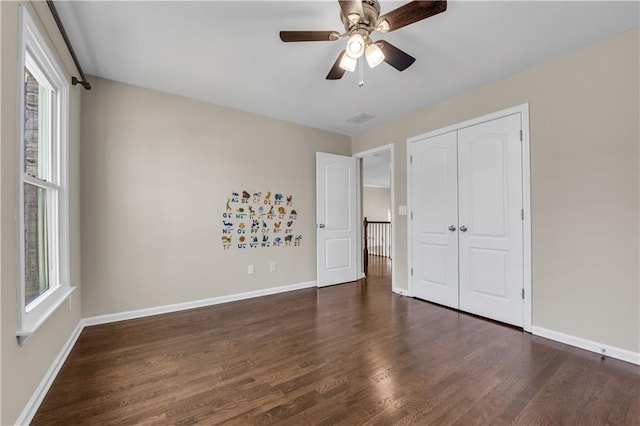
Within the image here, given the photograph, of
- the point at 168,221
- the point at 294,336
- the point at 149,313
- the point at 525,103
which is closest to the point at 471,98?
the point at 525,103

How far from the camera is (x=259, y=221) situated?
3863mm

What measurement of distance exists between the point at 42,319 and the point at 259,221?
2.41 metres

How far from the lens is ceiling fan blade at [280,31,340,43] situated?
5.88 ft

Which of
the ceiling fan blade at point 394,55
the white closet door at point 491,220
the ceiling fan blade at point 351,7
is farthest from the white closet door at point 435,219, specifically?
the ceiling fan blade at point 351,7

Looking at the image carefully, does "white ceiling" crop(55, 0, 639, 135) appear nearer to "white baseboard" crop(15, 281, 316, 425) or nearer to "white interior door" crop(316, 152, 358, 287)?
"white interior door" crop(316, 152, 358, 287)

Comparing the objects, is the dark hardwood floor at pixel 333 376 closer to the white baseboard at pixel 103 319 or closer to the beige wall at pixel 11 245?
the white baseboard at pixel 103 319

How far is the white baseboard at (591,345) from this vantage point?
2080 millimetres

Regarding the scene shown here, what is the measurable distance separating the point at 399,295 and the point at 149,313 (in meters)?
3.14

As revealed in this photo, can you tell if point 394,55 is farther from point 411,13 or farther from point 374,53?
point 411,13

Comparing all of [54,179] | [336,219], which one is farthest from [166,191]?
[336,219]

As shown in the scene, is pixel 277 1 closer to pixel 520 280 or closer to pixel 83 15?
pixel 83 15

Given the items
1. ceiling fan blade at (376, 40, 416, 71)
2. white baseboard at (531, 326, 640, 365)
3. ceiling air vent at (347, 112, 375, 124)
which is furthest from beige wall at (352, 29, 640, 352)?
ceiling air vent at (347, 112, 375, 124)

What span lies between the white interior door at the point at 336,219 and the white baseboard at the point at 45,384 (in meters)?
2.90

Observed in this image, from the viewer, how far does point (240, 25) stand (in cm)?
208
